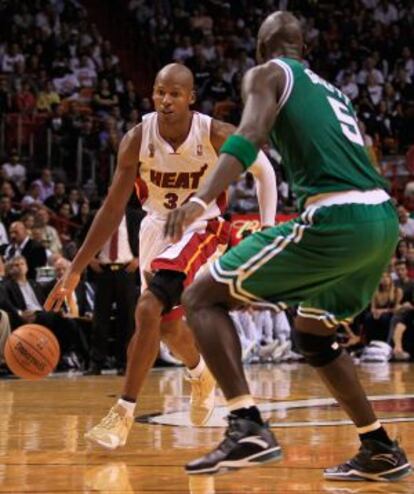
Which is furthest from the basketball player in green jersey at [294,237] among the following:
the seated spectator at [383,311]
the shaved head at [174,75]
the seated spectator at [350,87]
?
the seated spectator at [350,87]

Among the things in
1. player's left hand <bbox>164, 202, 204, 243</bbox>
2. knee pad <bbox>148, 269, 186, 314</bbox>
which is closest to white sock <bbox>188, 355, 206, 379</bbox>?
knee pad <bbox>148, 269, 186, 314</bbox>

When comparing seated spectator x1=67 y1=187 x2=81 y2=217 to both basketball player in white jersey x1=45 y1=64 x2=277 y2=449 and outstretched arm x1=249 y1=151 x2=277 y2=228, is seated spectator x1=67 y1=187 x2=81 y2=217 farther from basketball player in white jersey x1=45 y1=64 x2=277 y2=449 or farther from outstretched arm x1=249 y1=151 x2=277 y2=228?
outstretched arm x1=249 y1=151 x2=277 y2=228

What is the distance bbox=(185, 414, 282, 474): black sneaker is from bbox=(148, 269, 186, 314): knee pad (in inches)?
74.3

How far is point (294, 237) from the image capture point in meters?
4.52

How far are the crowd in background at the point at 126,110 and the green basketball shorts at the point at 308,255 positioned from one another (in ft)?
19.4

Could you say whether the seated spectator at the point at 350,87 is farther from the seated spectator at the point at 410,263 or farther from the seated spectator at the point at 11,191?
the seated spectator at the point at 11,191

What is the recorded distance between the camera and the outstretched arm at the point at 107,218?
235 inches

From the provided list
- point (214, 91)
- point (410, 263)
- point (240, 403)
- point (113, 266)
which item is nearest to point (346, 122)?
point (240, 403)

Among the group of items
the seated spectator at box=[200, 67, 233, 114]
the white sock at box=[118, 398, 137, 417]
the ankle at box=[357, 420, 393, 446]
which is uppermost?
the seated spectator at box=[200, 67, 233, 114]

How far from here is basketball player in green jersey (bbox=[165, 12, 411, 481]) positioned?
4.35 meters

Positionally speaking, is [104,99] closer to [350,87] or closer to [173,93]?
[350,87]

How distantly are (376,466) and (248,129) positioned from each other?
1.58 m

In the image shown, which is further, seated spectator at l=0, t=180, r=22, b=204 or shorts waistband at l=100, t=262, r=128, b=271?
seated spectator at l=0, t=180, r=22, b=204

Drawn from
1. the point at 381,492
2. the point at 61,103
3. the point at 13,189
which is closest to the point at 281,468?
the point at 381,492
